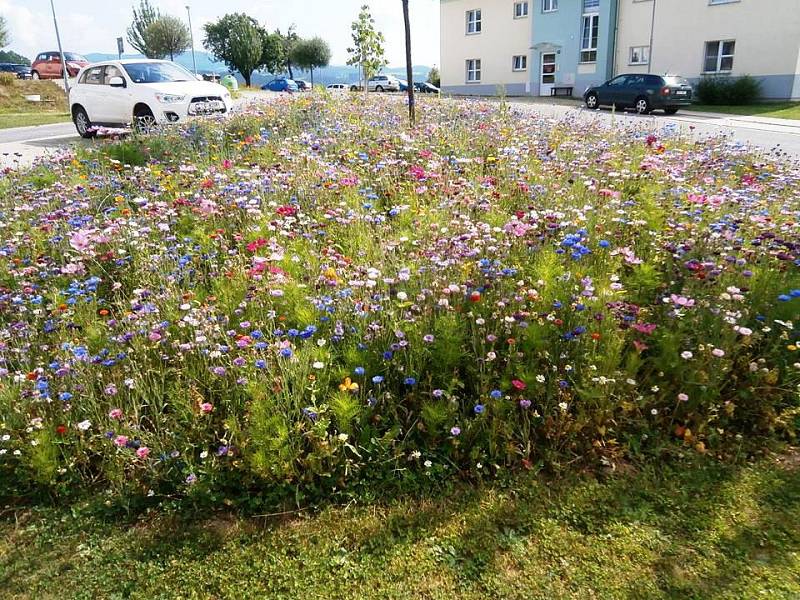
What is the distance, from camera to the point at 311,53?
72.1 metres

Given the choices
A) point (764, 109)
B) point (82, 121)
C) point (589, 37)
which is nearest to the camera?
point (82, 121)

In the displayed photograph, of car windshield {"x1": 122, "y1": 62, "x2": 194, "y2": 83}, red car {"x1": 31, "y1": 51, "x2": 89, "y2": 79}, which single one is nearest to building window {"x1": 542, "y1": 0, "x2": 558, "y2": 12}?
car windshield {"x1": 122, "y1": 62, "x2": 194, "y2": 83}

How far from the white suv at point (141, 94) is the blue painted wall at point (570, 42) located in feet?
87.5

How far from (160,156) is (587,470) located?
739 cm

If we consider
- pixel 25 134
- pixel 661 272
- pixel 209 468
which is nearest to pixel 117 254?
pixel 209 468

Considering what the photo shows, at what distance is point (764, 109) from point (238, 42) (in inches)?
2237

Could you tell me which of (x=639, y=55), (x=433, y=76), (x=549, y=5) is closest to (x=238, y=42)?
(x=433, y=76)

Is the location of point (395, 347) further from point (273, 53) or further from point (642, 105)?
point (273, 53)

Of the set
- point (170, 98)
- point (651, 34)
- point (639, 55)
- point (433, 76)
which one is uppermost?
point (651, 34)

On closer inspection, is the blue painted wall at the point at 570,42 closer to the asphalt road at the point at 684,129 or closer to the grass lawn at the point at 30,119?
the asphalt road at the point at 684,129

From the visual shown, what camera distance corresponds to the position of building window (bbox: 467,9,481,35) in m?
41.3

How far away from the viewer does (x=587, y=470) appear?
293 centimetres

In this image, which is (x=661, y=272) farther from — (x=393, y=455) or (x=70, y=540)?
(x=70, y=540)

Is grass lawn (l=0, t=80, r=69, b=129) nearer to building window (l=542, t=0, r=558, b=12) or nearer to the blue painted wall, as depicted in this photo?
the blue painted wall
